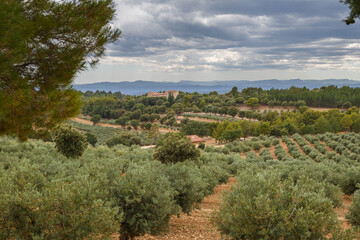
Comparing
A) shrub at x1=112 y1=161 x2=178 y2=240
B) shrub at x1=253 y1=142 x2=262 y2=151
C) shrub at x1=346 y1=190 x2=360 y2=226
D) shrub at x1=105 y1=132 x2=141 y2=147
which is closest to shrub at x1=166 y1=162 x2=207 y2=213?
shrub at x1=112 y1=161 x2=178 y2=240

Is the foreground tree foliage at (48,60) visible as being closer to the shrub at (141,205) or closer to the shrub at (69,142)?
the shrub at (141,205)

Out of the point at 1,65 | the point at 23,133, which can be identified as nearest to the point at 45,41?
the point at 1,65

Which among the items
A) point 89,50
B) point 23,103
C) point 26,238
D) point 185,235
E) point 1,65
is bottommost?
point 185,235

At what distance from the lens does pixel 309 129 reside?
6281 cm

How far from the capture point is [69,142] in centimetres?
1853

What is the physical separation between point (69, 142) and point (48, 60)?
1440 cm

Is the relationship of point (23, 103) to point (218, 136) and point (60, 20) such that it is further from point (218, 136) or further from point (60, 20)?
point (218, 136)

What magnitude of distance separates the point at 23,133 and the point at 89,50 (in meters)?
2.51

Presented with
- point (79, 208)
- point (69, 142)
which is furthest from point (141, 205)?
point (69, 142)

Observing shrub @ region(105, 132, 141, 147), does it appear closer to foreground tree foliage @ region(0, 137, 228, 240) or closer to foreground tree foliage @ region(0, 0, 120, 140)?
foreground tree foliage @ region(0, 137, 228, 240)

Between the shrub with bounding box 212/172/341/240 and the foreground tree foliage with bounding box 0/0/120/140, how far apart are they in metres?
4.60

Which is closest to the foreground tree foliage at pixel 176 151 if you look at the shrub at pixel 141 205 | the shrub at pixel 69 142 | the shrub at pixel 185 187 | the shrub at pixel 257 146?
the shrub at pixel 69 142

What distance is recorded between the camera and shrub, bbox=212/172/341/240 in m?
5.26

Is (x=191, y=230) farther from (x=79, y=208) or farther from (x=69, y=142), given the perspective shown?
(x=69, y=142)
